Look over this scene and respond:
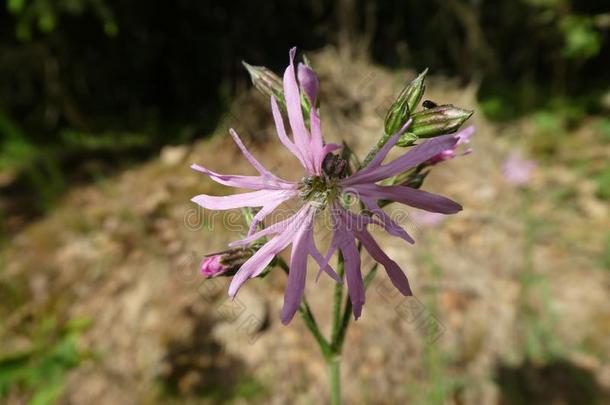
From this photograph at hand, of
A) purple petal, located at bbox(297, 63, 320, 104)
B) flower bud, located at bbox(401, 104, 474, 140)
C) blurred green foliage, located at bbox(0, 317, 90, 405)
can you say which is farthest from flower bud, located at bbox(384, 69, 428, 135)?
blurred green foliage, located at bbox(0, 317, 90, 405)

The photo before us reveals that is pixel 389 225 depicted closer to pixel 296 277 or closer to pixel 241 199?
pixel 296 277

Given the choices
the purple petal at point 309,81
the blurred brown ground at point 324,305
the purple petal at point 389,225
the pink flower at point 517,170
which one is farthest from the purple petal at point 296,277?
the pink flower at point 517,170

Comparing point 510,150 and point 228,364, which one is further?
point 510,150

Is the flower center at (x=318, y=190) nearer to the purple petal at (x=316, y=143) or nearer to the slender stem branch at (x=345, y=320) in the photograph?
the purple petal at (x=316, y=143)

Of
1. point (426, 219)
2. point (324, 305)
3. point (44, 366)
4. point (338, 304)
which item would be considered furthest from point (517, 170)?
point (44, 366)

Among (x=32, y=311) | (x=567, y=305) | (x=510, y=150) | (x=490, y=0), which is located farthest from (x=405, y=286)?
(x=490, y=0)

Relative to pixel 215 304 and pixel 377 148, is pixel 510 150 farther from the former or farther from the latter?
pixel 377 148
